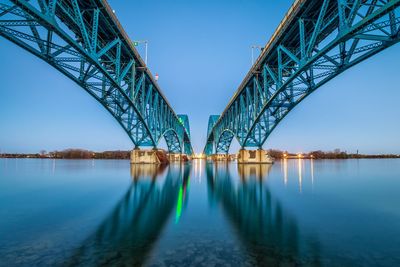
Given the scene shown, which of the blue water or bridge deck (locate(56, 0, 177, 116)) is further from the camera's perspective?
bridge deck (locate(56, 0, 177, 116))

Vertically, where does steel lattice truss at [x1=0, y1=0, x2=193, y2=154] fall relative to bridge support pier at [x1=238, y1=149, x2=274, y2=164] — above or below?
above

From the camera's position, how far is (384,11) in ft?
33.3

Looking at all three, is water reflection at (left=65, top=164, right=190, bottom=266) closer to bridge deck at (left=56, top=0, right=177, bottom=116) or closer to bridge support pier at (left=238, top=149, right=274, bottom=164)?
bridge deck at (left=56, top=0, right=177, bottom=116)

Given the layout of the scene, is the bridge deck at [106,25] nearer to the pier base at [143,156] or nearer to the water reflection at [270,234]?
the water reflection at [270,234]

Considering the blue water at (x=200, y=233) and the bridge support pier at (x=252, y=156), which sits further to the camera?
the bridge support pier at (x=252, y=156)

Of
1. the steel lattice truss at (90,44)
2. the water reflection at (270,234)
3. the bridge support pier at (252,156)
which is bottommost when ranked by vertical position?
the water reflection at (270,234)

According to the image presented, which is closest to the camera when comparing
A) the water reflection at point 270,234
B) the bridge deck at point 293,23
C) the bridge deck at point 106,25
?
the water reflection at point 270,234

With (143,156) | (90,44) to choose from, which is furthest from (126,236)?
(143,156)

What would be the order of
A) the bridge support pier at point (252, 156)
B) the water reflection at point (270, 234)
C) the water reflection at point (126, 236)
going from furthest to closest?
Result: 1. the bridge support pier at point (252, 156)
2. the water reflection at point (270, 234)
3. the water reflection at point (126, 236)

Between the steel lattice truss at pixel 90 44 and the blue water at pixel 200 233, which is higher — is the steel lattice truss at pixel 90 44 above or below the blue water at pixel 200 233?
above

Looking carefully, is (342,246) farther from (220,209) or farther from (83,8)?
(83,8)

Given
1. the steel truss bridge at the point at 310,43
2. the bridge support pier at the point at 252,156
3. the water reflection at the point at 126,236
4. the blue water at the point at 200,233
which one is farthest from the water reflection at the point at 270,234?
the bridge support pier at the point at 252,156

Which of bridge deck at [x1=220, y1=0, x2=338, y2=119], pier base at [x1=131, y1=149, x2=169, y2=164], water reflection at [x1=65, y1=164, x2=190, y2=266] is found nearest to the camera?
water reflection at [x1=65, y1=164, x2=190, y2=266]

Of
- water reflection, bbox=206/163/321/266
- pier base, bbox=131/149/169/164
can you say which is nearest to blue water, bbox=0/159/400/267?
water reflection, bbox=206/163/321/266
